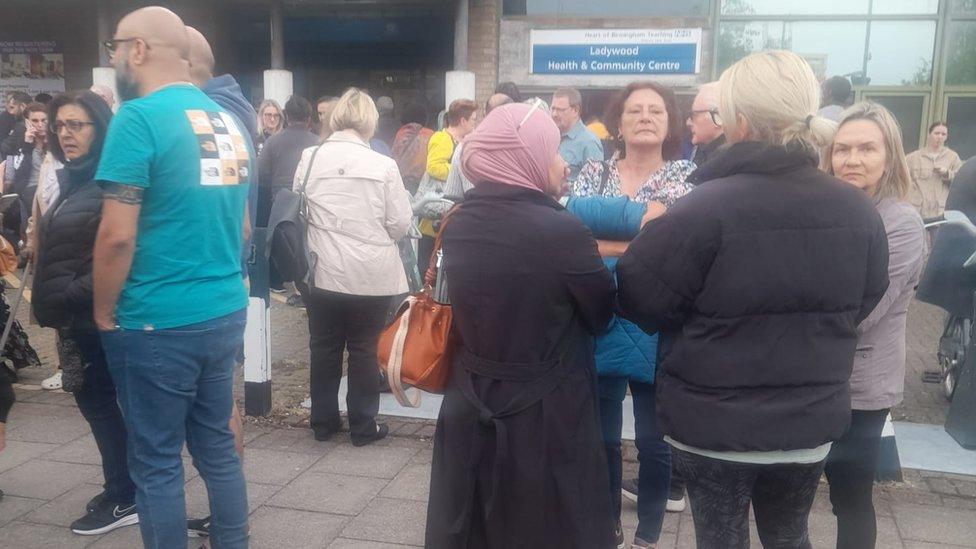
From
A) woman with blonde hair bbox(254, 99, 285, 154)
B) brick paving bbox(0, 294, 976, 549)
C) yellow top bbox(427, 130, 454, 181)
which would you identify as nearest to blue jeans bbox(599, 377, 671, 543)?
brick paving bbox(0, 294, 976, 549)

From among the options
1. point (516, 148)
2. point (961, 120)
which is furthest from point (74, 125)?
point (961, 120)

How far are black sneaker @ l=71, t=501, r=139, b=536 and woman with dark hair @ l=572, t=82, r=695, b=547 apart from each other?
216 cm

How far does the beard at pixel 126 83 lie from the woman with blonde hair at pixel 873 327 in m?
2.46

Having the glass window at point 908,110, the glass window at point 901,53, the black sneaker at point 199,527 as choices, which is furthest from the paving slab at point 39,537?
the glass window at point 901,53

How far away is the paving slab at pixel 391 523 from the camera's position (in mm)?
3711

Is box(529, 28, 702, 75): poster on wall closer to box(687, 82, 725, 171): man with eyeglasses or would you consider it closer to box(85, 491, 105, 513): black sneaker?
box(687, 82, 725, 171): man with eyeglasses

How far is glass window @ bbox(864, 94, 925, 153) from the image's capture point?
39.4 feet

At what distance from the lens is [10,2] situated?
48.3 ft

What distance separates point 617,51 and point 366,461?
9268 millimetres

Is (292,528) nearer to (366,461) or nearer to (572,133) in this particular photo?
(366,461)

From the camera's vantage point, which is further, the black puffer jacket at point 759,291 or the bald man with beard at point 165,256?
the bald man with beard at point 165,256

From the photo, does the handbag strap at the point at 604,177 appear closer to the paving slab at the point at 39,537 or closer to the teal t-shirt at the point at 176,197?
the teal t-shirt at the point at 176,197

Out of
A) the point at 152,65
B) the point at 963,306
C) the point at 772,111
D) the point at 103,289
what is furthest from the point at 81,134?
the point at 963,306

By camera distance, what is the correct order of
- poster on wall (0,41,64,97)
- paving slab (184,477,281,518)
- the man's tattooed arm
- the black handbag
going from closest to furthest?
the man's tattooed arm, paving slab (184,477,281,518), the black handbag, poster on wall (0,41,64,97)
